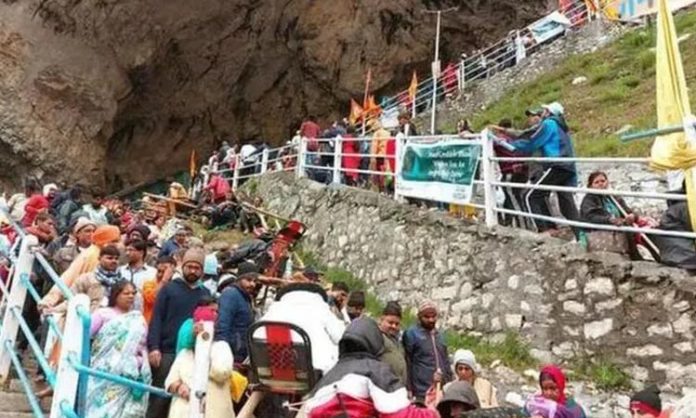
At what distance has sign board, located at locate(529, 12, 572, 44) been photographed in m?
24.6

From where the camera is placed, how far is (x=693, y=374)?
226 inches

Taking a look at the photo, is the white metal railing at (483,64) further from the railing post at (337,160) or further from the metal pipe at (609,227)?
the metal pipe at (609,227)

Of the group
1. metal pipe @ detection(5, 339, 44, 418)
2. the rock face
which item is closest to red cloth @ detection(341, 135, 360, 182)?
metal pipe @ detection(5, 339, 44, 418)

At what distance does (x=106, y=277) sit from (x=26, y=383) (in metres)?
1.19

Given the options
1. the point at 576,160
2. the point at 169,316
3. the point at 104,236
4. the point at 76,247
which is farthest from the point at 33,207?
the point at 576,160

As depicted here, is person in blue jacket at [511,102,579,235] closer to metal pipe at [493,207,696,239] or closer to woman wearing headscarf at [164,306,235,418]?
metal pipe at [493,207,696,239]

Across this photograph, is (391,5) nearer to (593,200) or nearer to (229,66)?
(229,66)

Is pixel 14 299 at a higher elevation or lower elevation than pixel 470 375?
higher

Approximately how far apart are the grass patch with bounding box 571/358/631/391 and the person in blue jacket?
1757mm

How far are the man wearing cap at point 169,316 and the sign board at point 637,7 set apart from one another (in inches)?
789

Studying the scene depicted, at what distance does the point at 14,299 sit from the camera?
20.6ft

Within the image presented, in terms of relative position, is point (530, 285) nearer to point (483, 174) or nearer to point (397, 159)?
point (483, 174)

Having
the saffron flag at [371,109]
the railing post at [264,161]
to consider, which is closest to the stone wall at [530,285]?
the railing post at [264,161]

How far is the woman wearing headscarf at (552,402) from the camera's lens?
4992 mm
